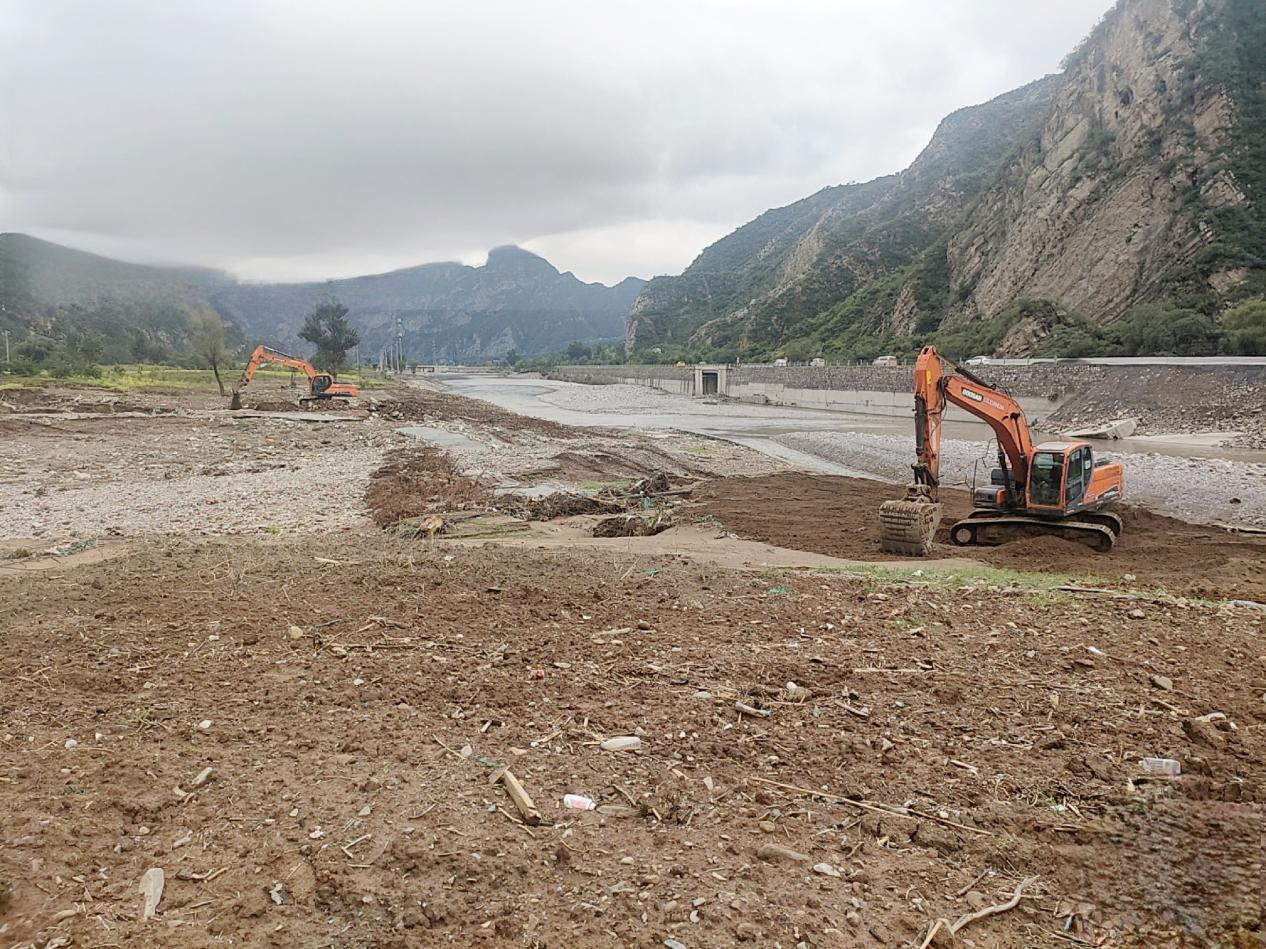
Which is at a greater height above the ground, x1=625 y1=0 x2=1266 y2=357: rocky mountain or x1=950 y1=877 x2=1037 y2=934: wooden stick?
x1=625 y1=0 x2=1266 y2=357: rocky mountain

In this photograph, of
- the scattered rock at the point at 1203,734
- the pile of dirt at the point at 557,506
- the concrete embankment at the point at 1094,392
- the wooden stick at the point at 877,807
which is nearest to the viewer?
the wooden stick at the point at 877,807

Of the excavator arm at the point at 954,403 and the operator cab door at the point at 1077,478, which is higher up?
the excavator arm at the point at 954,403

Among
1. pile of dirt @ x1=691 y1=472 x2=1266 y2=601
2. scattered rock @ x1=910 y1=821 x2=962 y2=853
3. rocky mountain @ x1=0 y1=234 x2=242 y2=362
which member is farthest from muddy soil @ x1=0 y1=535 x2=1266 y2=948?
rocky mountain @ x1=0 y1=234 x2=242 y2=362

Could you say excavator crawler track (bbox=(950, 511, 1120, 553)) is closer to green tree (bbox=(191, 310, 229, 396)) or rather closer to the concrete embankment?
the concrete embankment

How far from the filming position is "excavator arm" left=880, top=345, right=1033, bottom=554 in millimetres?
13602

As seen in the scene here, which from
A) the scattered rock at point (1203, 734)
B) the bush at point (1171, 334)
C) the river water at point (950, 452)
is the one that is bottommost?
the river water at point (950, 452)

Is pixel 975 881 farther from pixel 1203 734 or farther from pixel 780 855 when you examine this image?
pixel 1203 734

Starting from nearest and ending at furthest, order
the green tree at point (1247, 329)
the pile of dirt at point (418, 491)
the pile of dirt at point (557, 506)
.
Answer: the pile of dirt at point (418, 491) → the pile of dirt at point (557, 506) → the green tree at point (1247, 329)

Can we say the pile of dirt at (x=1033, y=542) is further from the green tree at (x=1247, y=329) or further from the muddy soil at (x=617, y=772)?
the green tree at (x=1247, y=329)

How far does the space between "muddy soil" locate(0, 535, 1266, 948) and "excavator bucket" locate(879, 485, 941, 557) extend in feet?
16.7

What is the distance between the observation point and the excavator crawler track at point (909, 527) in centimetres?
1346

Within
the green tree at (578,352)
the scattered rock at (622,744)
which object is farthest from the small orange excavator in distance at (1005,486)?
the green tree at (578,352)

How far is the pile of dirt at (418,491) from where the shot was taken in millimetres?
15898

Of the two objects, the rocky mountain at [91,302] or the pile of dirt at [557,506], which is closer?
the pile of dirt at [557,506]
